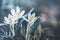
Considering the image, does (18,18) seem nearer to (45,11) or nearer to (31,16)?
(31,16)

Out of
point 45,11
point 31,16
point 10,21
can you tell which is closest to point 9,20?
point 10,21

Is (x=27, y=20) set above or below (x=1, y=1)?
below

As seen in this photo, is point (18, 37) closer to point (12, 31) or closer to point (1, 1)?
point (12, 31)

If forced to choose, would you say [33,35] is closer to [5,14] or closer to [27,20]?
[27,20]

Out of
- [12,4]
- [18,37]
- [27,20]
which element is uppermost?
[12,4]

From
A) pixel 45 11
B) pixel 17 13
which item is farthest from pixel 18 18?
pixel 45 11

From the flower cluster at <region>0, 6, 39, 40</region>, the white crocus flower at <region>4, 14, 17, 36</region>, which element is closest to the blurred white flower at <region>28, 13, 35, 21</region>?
the flower cluster at <region>0, 6, 39, 40</region>

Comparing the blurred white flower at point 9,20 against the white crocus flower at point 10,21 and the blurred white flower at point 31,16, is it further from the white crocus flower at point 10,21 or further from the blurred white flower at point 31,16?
the blurred white flower at point 31,16

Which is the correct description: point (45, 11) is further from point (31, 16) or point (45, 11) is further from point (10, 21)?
point (10, 21)

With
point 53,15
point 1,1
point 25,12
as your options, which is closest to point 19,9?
point 25,12
